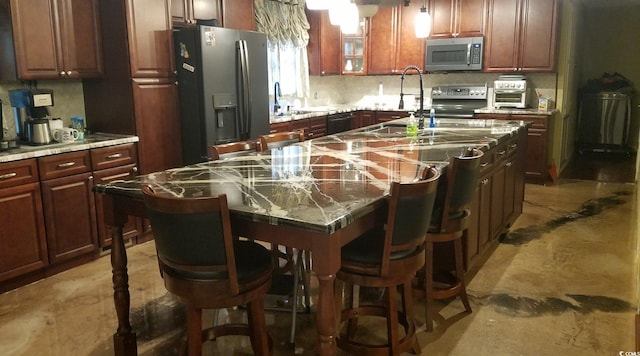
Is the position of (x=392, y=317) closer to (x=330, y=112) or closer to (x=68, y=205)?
→ (x=68, y=205)

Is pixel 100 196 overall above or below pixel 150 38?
below

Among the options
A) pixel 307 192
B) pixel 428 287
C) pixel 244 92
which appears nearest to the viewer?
pixel 307 192

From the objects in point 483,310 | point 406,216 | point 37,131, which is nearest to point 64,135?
point 37,131

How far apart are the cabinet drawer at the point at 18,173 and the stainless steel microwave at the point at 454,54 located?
4692 mm

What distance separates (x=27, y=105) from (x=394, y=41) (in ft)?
14.9

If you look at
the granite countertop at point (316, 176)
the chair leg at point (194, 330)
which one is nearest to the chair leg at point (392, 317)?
the granite countertop at point (316, 176)

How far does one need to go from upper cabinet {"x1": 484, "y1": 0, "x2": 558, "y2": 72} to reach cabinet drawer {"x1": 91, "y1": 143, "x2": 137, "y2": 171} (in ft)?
14.0

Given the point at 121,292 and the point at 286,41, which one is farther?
the point at 286,41

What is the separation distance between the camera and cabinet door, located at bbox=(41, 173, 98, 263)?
3.53 meters

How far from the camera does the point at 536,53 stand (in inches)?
232

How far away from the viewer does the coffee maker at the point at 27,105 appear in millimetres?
3660

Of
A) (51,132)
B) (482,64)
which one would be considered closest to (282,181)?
(51,132)

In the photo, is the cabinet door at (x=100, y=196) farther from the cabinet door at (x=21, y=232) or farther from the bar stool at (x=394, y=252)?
the bar stool at (x=394, y=252)

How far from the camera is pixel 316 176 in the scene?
97.3 inches
